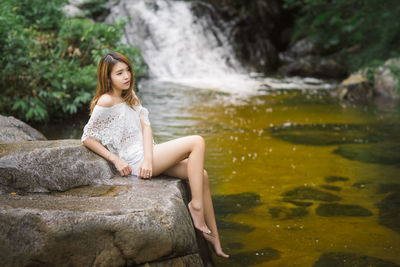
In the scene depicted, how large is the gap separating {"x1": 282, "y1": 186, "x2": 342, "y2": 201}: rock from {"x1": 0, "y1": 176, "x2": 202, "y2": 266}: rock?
7.55 feet

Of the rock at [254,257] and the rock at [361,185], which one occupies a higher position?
the rock at [361,185]

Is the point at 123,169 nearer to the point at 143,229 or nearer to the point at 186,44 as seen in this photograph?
the point at 143,229

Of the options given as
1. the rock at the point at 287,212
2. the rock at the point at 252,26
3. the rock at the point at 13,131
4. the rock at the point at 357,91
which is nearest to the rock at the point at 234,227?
the rock at the point at 287,212

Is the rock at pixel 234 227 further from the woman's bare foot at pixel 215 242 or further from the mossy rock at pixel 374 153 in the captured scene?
the mossy rock at pixel 374 153

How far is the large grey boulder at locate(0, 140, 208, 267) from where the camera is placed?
242 cm

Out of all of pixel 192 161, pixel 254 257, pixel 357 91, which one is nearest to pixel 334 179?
pixel 254 257

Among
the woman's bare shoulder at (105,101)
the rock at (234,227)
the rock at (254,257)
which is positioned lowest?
the rock at (254,257)

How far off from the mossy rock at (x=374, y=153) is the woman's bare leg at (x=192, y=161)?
12.0 ft

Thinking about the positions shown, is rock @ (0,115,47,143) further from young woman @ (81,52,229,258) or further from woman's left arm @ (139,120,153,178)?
woman's left arm @ (139,120,153,178)

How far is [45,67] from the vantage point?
7.35 meters

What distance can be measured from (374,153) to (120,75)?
14.7 ft

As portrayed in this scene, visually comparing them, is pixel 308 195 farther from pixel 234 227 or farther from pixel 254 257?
pixel 254 257

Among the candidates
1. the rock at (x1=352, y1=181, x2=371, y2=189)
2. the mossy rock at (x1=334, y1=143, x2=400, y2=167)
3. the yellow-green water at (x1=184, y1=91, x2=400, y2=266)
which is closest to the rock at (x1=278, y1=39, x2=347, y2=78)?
the yellow-green water at (x1=184, y1=91, x2=400, y2=266)

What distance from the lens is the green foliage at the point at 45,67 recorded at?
7.00 metres
